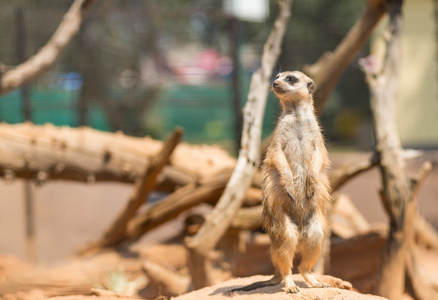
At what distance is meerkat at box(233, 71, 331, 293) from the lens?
278 centimetres

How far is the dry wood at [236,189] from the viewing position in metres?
4.09

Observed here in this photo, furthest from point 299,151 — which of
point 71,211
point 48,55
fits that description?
point 71,211

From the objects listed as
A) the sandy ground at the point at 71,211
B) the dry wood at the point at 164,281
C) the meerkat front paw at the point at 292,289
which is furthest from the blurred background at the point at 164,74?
the meerkat front paw at the point at 292,289

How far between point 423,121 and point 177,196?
19.0 feet

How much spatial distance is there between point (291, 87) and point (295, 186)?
49 cm

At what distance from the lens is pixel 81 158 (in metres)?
5.87

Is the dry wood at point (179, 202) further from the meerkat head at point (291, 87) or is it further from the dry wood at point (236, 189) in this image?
the meerkat head at point (291, 87)

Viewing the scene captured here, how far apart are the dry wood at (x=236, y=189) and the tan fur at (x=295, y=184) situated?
3.77 feet

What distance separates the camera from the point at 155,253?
605 cm

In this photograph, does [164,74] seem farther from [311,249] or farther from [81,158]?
[311,249]

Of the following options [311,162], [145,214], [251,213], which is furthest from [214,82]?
[311,162]

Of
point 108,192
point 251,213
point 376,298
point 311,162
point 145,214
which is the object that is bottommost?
point 108,192

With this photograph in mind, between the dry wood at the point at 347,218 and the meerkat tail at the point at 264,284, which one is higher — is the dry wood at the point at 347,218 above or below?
below

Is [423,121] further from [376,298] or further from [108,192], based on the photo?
[376,298]
